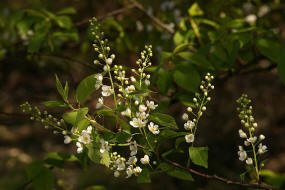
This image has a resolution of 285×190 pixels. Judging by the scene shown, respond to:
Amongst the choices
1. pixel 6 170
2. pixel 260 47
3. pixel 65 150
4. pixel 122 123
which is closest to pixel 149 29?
pixel 260 47

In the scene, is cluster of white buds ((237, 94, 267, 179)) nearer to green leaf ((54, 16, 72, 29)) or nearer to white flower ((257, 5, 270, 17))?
green leaf ((54, 16, 72, 29))

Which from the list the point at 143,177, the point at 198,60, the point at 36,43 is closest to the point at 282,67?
the point at 198,60

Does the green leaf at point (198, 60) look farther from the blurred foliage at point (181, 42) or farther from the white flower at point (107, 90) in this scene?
the white flower at point (107, 90)

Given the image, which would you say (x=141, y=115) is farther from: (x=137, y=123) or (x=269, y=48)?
(x=269, y=48)

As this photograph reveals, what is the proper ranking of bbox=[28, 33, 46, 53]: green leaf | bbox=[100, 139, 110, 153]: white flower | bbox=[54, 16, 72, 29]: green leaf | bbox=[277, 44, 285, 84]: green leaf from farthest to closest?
bbox=[54, 16, 72, 29]: green leaf
bbox=[28, 33, 46, 53]: green leaf
bbox=[277, 44, 285, 84]: green leaf
bbox=[100, 139, 110, 153]: white flower

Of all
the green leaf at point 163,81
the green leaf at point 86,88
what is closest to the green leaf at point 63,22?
the green leaf at point 163,81

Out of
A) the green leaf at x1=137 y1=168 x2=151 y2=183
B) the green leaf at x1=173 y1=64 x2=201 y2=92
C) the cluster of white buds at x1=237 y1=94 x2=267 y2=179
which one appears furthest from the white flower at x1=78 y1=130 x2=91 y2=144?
the green leaf at x1=173 y1=64 x2=201 y2=92
